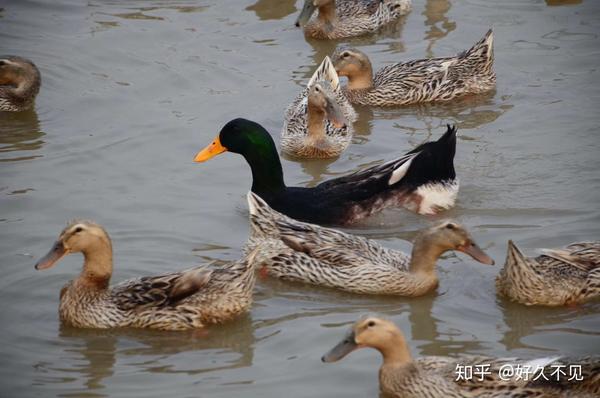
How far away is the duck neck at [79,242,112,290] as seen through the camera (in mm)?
8367

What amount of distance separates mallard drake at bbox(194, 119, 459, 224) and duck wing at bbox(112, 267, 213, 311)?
202 centimetres

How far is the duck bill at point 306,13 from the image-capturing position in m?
15.1

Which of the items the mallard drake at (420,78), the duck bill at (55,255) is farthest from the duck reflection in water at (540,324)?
the mallard drake at (420,78)

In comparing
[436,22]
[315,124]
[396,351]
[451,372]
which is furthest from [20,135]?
[451,372]

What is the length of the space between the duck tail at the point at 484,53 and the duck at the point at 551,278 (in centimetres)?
513

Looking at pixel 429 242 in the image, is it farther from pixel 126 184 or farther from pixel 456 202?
pixel 126 184

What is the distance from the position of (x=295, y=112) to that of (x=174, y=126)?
1259 millimetres

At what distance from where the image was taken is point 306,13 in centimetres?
1520

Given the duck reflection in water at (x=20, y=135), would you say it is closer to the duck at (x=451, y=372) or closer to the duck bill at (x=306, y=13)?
the duck bill at (x=306, y=13)

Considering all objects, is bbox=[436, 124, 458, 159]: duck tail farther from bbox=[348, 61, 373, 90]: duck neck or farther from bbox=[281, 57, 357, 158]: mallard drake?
bbox=[348, 61, 373, 90]: duck neck

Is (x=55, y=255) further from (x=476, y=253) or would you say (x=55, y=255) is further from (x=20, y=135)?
(x=20, y=135)

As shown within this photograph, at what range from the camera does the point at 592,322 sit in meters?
8.21

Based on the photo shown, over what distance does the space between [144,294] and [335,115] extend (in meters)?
4.02

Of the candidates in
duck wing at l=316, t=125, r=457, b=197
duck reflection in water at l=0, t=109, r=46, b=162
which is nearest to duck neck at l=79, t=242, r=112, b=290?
duck wing at l=316, t=125, r=457, b=197
